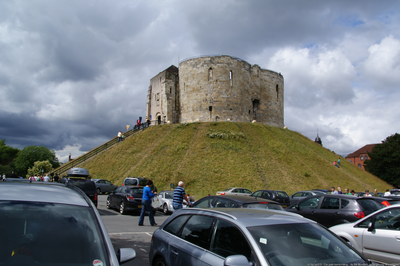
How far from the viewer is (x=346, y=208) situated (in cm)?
830

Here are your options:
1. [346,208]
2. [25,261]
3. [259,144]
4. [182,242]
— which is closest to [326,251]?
[182,242]

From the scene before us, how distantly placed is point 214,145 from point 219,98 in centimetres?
1157

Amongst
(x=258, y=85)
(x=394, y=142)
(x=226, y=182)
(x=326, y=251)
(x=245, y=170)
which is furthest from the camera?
(x=394, y=142)

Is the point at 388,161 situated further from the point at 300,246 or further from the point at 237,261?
the point at 237,261

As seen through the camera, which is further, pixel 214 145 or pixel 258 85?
pixel 258 85

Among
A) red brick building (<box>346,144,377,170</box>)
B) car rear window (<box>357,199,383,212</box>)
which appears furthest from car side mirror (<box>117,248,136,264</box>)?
red brick building (<box>346,144,377,170</box>)

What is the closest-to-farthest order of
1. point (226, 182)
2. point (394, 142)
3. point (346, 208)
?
1. point (346, 208)
2. point (226, 182)
3. point (394, 142)

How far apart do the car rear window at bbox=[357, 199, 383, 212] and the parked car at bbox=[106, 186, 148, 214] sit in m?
9.43

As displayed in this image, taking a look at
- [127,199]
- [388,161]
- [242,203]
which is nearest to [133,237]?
[242,203]

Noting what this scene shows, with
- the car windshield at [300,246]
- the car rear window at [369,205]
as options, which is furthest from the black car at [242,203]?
the car windshield at [300,246]

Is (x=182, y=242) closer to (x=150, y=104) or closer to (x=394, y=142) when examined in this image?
(x=150, y=104)

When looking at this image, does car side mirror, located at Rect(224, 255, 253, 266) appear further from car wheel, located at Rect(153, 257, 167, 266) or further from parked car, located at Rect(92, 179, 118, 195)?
parked car, located at Rect(92, 179, 118, 195)

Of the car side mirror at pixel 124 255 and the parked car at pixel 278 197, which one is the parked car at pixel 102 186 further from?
the car side mirror at pixel 124 255

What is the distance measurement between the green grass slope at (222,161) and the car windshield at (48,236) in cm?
2194
